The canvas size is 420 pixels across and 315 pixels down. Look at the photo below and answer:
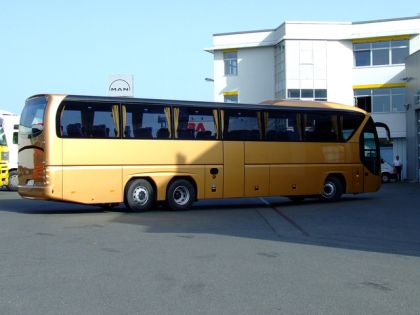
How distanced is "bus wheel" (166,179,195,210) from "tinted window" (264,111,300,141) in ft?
10.7

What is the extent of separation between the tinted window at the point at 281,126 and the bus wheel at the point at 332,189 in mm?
2288

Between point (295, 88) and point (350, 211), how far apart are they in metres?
29.8

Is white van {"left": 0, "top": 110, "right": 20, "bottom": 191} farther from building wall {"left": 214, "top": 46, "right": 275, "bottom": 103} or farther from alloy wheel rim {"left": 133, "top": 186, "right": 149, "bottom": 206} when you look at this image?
building wall {"left": 214, "top": 46, "right": 275, "bottom": 103}

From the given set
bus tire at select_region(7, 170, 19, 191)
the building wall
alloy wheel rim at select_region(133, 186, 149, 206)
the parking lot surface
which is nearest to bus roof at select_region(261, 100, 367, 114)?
the parking lot surface

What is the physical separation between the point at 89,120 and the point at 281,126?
667 centimetres

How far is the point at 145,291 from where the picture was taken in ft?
23.2

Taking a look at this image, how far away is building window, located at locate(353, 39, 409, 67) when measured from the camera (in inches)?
1816

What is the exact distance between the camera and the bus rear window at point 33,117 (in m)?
15.8

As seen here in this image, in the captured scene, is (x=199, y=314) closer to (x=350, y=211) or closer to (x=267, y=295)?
(x=267, y=295)

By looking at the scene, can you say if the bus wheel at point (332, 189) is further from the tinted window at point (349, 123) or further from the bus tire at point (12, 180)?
the bus tire at point (12, 180)

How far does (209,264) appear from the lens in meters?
8.84

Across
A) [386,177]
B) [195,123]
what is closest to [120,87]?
[195,123]

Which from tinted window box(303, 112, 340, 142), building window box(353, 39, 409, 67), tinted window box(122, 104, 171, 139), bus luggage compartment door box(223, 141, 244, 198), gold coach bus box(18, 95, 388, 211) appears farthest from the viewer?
building window box(353, 39, 409, 67)

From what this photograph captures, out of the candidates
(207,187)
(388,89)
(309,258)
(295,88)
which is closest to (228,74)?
(295,88)
